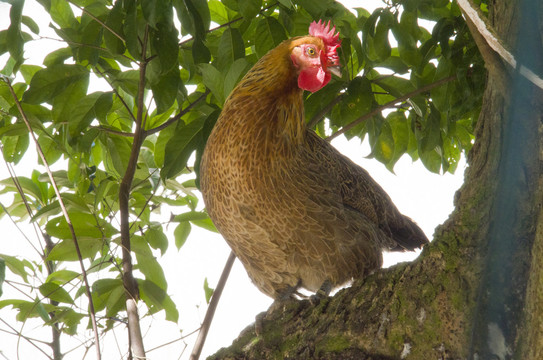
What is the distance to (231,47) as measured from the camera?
2.01 m

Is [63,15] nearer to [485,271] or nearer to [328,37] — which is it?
[328,37]

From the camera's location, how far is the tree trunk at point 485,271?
108 centimetres

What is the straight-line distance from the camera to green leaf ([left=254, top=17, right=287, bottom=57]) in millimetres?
2094

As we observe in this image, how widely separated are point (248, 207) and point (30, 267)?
103 cm

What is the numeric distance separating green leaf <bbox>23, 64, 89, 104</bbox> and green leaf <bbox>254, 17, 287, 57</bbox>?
2.16ft

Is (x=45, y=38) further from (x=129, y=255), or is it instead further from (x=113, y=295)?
(x=113, y=295)

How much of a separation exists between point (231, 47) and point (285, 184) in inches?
20.4

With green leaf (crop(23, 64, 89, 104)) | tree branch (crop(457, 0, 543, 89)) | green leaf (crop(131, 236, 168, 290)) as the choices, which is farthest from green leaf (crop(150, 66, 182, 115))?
tree branch (crop(457, 0, 543, 89))

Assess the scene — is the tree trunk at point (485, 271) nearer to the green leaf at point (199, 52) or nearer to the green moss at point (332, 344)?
the green moss at point (332, 344)

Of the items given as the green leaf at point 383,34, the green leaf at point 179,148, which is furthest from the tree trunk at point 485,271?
the green leaf at point 179,148

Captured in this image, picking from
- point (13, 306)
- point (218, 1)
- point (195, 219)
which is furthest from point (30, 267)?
point (218, 1)

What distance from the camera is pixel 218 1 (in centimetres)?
229

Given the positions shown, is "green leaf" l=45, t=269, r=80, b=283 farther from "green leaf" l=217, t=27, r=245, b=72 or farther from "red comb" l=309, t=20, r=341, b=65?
"red comb" l=309, t=20, r=341, b=65

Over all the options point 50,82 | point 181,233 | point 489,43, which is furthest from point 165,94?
point 489,43
